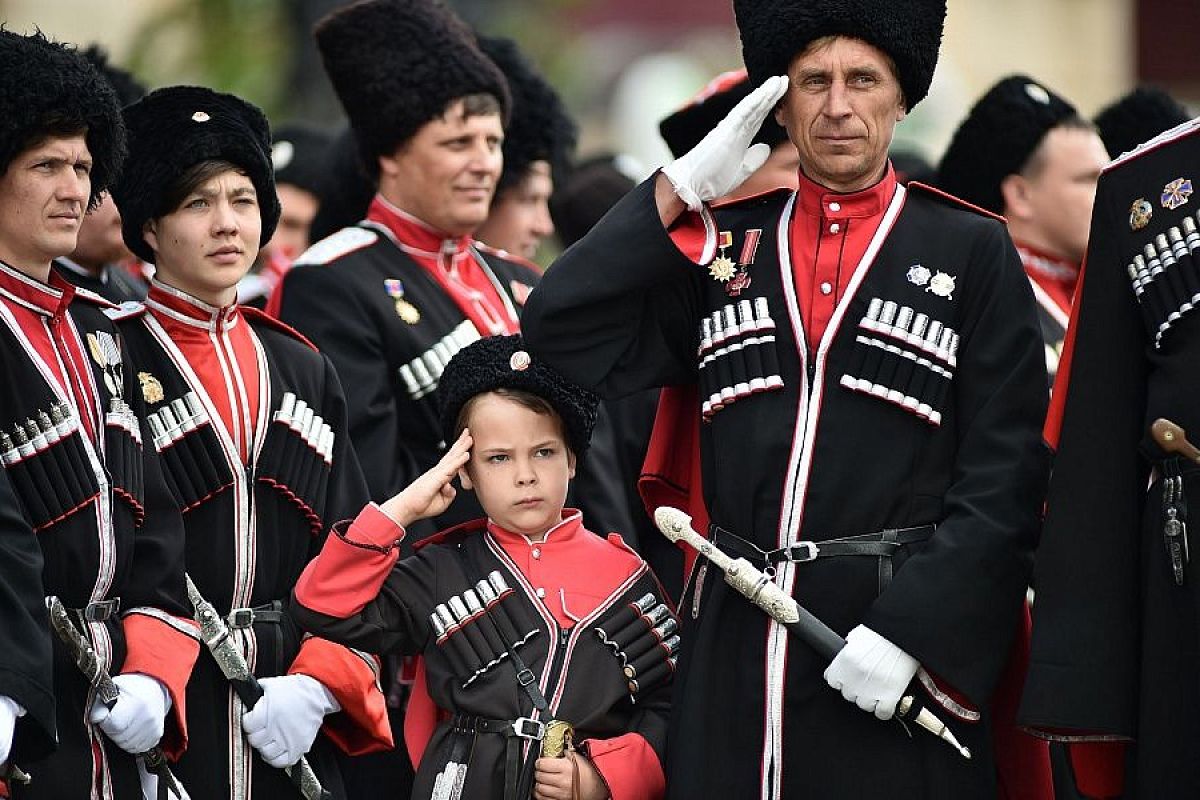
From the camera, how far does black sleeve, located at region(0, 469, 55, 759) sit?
4.11m

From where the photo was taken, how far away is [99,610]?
178 inches

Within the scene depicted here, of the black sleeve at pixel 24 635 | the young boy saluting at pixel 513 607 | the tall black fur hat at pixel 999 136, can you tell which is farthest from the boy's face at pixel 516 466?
the tall black fur hat at pixel 999 136

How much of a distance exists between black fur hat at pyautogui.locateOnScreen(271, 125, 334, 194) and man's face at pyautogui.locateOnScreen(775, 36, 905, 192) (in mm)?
4032

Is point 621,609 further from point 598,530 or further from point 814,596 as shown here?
point 598,530

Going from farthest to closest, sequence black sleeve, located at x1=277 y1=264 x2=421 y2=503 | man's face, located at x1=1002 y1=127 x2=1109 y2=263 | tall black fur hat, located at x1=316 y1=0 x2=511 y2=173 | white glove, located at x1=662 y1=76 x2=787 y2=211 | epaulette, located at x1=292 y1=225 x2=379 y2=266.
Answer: man's face, located at x1=1002 y1=127 x2=1109 y2=263 → tall black fur hat, located at x1=316 y1=0 x2=511 y2=173 → epaulette, located at x1=292 y1=225 x2=379 y2=266 → black sleeve, located at x1=277 y1=264 x2=421 y2=503 → white glove, located at x1=662 y1=76 x2=787 y2=211

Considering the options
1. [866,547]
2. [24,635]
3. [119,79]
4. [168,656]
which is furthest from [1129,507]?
[119,79]

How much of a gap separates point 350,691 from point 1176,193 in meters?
2.05

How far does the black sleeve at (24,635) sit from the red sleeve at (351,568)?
56 cm

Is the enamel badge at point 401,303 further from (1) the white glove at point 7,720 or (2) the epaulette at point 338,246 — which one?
(1) the white glove at point 7,720

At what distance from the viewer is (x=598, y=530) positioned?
230 inches

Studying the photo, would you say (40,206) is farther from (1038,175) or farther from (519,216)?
(1038,175)

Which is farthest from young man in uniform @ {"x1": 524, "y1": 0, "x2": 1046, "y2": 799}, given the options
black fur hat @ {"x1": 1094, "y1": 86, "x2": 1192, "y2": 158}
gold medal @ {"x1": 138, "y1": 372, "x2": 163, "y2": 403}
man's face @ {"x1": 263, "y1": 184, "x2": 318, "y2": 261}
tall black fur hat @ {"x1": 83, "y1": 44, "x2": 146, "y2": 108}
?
man's face @ {"x1": 263, "y1": 184, "x2": 318, "y2": 261}

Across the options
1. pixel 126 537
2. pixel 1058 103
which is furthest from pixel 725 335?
pixel 1058 103

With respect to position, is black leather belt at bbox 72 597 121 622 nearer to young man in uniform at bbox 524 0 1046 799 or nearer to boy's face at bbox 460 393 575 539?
boy's face at bbox 460 393 575 539
